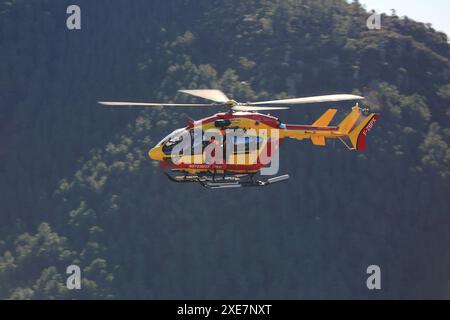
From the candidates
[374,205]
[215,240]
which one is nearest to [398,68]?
[374,205]

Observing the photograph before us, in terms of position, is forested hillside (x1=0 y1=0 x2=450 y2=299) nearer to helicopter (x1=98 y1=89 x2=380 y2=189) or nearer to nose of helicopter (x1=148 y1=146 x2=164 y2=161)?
nose of helicopter (x1=148 y1=146 x2=164 y2=161)

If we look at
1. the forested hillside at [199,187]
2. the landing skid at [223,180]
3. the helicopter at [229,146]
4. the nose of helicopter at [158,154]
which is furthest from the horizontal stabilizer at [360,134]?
the forested hillside at [199,187]

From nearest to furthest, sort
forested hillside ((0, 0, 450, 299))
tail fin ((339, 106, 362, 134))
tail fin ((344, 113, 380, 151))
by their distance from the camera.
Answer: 1. tail fin ((339, 106, 362, 134))
2. tail fin ((344, 113, 380, 151))
3. forested hillside ((0, 0, 450, 299))

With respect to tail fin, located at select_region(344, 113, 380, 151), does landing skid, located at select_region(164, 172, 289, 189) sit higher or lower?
lower

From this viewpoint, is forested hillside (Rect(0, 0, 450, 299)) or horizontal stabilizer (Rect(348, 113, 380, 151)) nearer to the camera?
horizontal stabilizer (Rect(348, 113, 380, 151))

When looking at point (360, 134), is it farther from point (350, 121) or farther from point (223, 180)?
point (223, 180)

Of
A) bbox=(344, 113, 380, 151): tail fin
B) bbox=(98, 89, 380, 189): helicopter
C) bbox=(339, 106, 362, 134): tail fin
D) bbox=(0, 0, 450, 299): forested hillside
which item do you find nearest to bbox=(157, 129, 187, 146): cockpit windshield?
bbox=(98, 89, 380, 189): helicopter

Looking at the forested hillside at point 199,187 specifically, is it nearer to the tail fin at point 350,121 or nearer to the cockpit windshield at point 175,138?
the cockpit windshield at point 175,138
